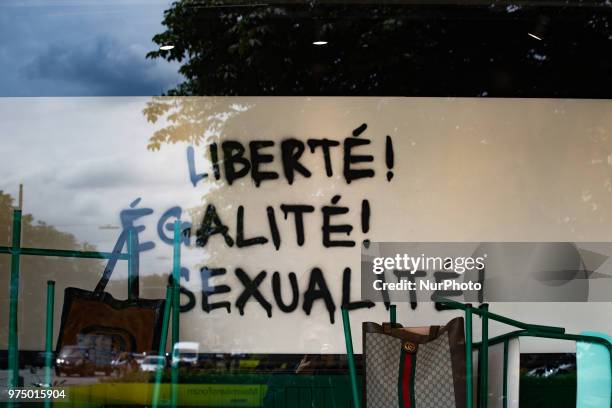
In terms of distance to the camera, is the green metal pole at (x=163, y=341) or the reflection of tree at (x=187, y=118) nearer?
the green metal pole at (x=163, y=341)

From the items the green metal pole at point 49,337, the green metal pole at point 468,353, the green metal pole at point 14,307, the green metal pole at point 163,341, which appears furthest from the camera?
the green metal pole at point 14,307

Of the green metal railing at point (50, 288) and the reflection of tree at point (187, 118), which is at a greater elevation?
the reflection of tree at point (187, 118)

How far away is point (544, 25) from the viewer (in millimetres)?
5855

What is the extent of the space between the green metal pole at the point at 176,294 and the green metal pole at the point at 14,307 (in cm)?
88

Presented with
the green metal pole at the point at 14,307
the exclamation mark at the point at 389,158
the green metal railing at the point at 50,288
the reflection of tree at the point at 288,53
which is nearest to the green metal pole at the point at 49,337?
the green metal railing at the point at 50,288

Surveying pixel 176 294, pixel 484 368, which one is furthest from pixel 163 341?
pixel 484 368

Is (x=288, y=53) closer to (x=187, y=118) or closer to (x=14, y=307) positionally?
(x=187, y=118)

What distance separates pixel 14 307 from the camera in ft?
18.6

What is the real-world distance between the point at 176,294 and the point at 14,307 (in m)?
0.93

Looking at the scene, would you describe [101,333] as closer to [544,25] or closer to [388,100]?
[388,100]

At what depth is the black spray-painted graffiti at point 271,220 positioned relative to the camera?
5762 mm

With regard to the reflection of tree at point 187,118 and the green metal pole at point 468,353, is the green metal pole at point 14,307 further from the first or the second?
the green metal pole at point 468,353

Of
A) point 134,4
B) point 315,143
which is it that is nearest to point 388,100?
point 315,143

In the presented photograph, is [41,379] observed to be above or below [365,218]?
below
